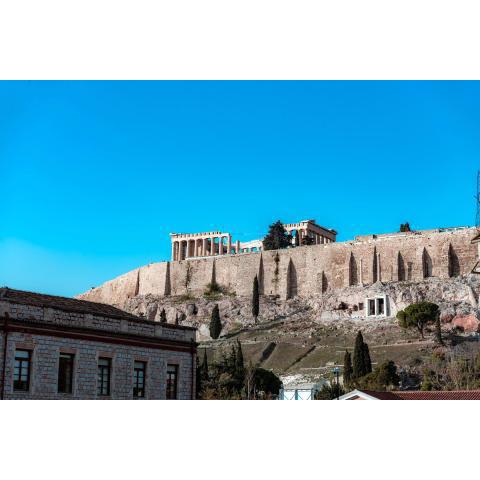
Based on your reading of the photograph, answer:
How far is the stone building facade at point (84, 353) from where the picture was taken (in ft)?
54.6

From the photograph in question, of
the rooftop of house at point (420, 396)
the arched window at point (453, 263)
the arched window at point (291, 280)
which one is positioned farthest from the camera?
the arched window at point (291, 280)

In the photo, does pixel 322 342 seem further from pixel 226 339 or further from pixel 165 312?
pixel 165 312

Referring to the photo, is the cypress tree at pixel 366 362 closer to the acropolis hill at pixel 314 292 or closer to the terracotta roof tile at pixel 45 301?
the acropolis hill at pixel 314 292

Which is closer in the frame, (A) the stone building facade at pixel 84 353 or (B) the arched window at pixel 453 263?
(A) the stone building facade at pixel 84 353

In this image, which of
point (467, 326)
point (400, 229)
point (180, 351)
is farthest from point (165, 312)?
point (180, 351)

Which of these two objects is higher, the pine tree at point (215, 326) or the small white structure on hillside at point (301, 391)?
the pine tree at point (215, 326)

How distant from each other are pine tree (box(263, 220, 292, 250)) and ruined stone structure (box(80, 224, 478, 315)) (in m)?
2.94

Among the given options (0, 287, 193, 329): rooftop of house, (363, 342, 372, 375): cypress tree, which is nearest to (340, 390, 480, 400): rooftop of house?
(0, 287, 193, 329): rooftop of house

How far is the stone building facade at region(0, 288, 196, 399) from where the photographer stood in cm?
1664

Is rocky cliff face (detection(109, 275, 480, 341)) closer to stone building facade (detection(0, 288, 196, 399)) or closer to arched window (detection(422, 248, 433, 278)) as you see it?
arched window (detection(422, 248, 433, 278))

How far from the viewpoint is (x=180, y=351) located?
2045cm

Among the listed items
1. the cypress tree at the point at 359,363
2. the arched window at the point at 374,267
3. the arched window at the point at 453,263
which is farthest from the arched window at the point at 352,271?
the cypress tree at the point at 359,363

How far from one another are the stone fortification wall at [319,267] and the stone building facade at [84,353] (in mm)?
47546

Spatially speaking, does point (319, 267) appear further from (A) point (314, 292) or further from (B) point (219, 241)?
(B) point (219, 241)
